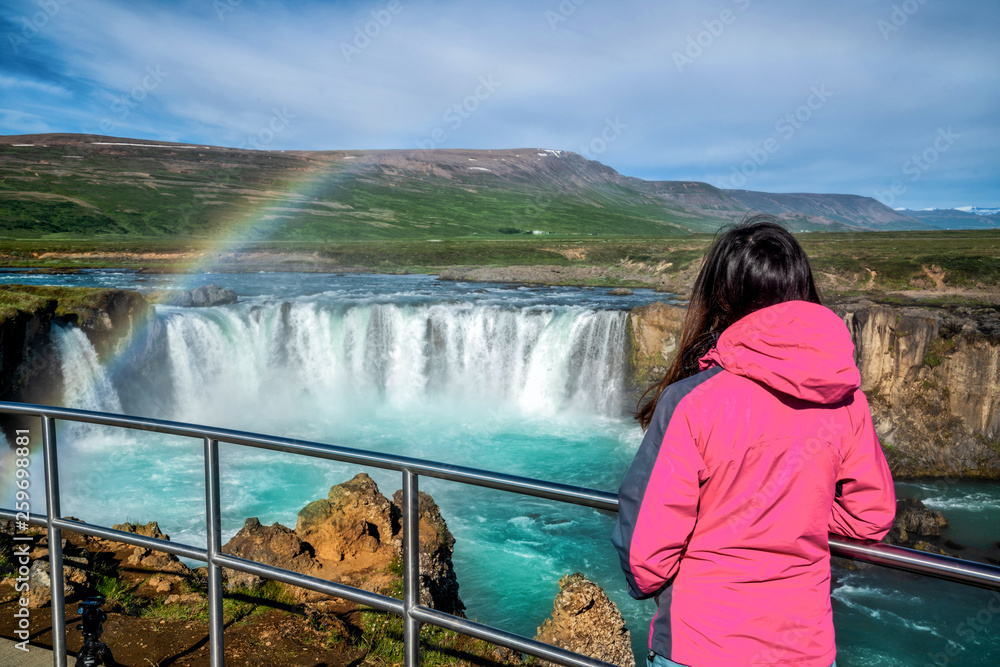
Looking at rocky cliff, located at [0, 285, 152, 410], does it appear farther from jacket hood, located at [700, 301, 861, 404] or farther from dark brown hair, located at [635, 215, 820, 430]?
jacket hood, located at [700, 301, 861, 404]

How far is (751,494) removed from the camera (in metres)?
1.62

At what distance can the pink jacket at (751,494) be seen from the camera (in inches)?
62.6

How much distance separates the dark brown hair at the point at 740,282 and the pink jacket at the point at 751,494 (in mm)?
179

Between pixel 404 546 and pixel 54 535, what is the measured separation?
1840 mm

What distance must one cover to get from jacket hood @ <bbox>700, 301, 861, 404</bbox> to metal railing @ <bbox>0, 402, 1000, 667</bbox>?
483 mm

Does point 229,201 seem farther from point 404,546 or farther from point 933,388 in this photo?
point 404,546

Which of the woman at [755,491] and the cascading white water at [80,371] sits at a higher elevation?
the woman at [755,491]

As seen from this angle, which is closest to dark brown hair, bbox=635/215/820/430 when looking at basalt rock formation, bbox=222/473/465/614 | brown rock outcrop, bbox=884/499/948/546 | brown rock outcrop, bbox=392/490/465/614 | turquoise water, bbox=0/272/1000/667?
basalt rock formation, bbox=222/473/465/614

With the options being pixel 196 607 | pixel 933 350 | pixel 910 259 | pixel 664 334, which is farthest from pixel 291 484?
pixel 910 259

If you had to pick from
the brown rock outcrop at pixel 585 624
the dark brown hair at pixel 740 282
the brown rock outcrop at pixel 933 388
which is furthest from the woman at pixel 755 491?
the brown rock outcrop at pixel 933 388

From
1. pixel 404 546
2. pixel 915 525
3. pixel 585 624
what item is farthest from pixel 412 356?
pixel 404 546

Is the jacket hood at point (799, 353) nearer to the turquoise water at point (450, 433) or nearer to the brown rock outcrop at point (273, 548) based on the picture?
the brown rock outcrop at point (273, 548)

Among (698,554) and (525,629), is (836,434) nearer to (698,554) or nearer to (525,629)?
(698,554)

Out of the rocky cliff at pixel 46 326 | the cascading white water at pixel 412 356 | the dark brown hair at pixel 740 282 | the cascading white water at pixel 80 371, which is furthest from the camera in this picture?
the cascading white water at pixel 412 356
